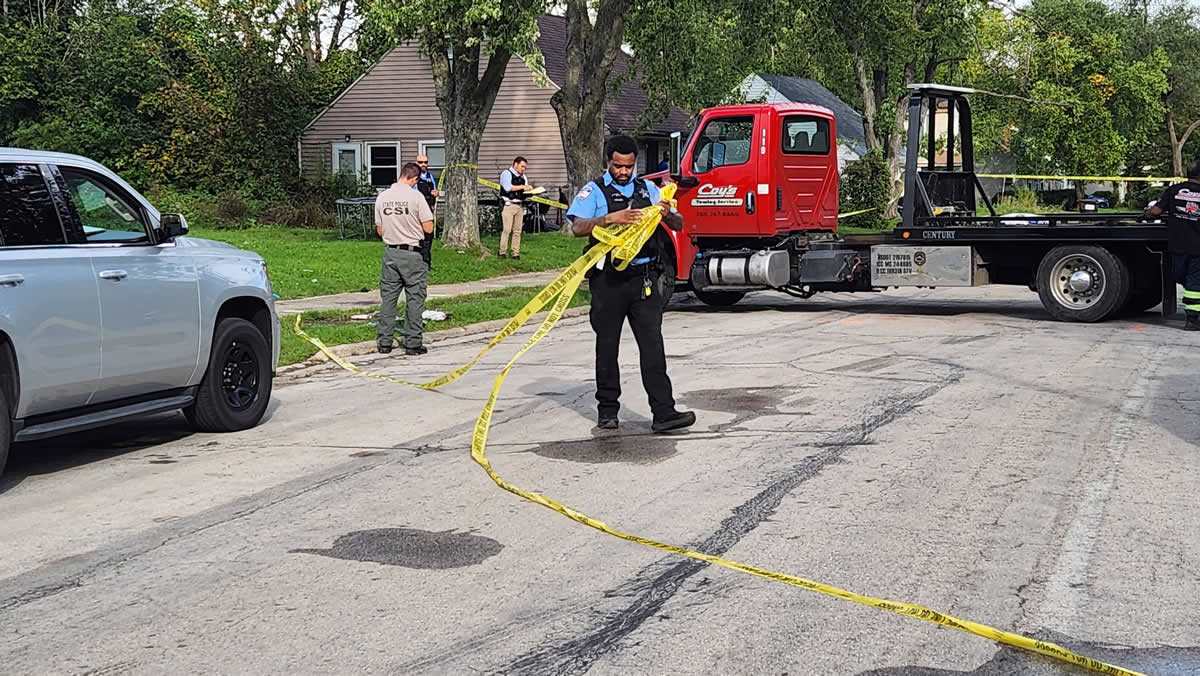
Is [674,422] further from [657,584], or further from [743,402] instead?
[657,584]

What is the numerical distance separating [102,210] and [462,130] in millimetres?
17635

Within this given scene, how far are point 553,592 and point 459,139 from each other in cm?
2103

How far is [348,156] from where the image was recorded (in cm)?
4062

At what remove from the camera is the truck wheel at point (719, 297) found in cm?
1888

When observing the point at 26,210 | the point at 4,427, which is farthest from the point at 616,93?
the point at 4,427

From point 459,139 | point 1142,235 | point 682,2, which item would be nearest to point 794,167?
point 1142,235

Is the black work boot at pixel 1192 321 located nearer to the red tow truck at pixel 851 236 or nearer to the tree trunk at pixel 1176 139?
the red tow truck at pixel 851 236

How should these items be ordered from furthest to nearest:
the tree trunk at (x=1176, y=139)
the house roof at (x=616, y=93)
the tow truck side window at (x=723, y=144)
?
the tree trunk at (x=1176, y=139) < the house roof at (x=616, y=93) < the tow truck side window at (x=723, y=144)

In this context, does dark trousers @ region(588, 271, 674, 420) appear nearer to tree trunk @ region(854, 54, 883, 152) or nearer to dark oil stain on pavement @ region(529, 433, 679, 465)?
dark oil stain on pavement @ region(529, 433, 679, 465)

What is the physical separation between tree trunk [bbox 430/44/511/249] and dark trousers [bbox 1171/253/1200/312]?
1339 cm

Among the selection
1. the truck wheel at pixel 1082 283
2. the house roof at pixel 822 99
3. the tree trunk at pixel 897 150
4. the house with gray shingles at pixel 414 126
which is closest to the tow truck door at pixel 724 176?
the truck wheel at pixel 1082 283

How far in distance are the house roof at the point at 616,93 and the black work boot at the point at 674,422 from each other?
28.3m

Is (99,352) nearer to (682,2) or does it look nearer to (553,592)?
(553,592)

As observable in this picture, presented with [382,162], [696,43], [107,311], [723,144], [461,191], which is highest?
[696,43]
